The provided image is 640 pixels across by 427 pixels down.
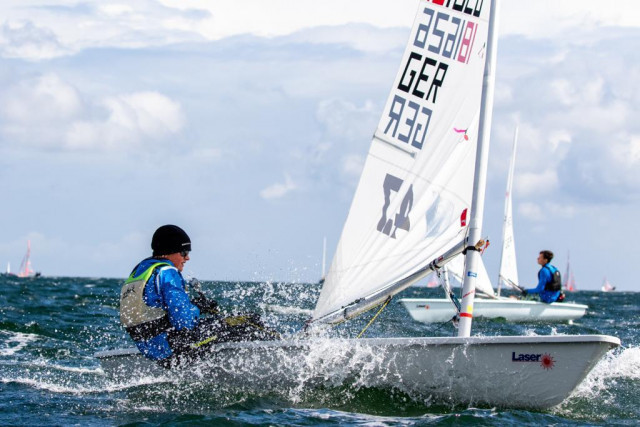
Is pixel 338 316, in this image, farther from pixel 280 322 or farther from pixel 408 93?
pixel 280 322

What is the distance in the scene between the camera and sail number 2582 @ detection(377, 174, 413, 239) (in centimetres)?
697

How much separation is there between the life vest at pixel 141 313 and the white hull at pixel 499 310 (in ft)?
37.0

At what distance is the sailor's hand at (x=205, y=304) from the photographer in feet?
23.0

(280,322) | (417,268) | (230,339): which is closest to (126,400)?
(230,339)

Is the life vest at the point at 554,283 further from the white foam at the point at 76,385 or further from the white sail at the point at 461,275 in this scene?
the white foam at the point at 76,385

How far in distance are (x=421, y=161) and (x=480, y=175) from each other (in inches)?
20.7

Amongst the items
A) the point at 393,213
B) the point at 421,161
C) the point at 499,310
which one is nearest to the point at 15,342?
the point at 393,213

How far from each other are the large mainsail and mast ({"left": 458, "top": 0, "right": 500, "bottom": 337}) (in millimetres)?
102

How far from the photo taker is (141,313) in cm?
658

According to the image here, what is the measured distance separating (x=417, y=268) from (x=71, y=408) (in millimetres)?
2883

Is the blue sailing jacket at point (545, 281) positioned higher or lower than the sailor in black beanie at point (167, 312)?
higher

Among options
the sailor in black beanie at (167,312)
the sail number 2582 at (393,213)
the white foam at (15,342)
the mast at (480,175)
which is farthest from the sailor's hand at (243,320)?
the white foam at (15,342)

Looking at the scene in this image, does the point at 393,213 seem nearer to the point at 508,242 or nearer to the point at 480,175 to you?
the point at 480,175

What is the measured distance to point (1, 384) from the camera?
749 cm
